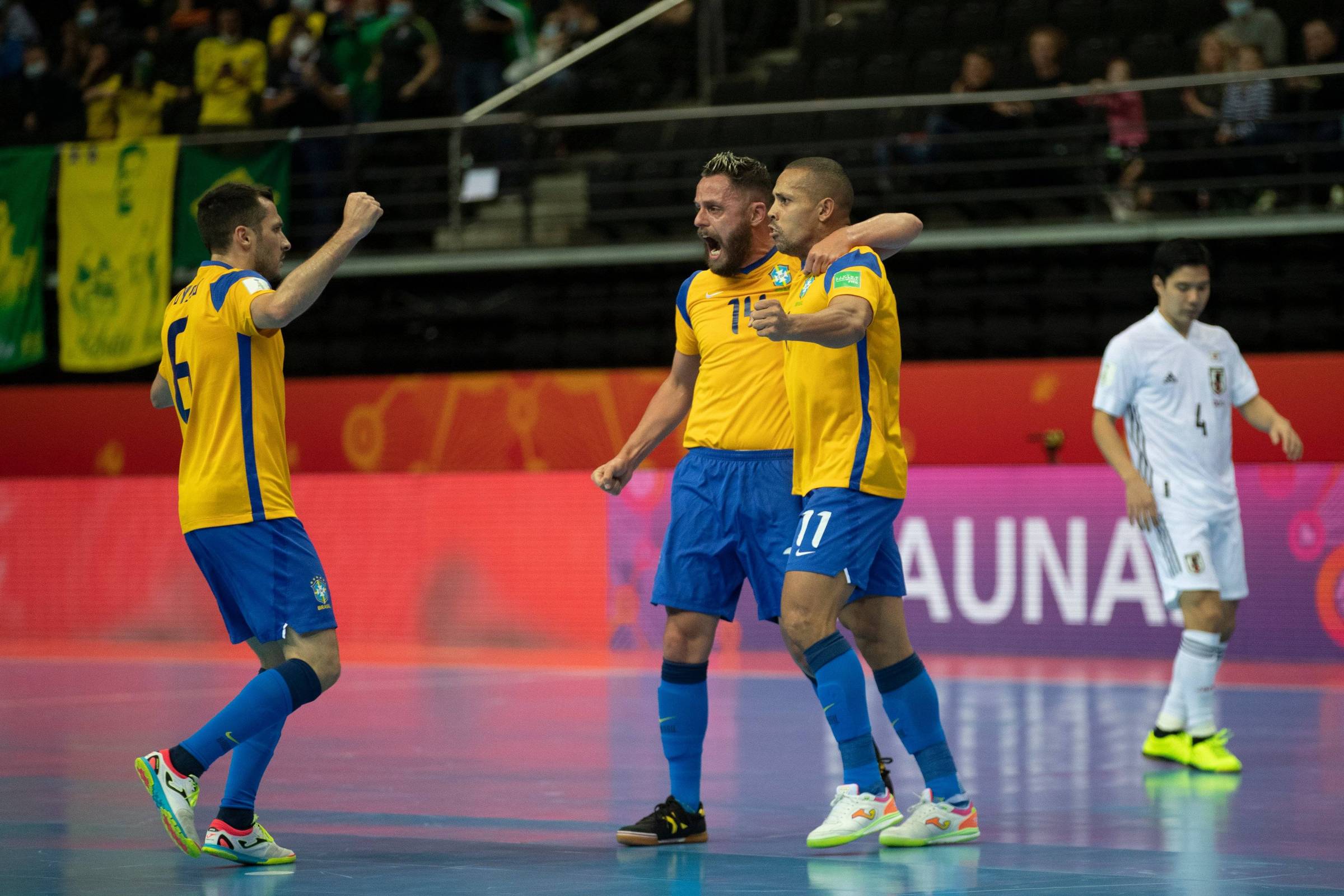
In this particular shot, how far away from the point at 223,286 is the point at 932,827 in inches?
110

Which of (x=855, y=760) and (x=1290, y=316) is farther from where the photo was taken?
(x=1290, y=316)

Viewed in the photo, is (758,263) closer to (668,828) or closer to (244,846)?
(668,828)

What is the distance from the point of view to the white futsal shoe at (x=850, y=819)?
18.2ft

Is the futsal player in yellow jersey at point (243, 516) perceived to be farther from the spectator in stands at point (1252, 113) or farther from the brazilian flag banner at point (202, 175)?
the brazilian flag banner at point (202, 175)

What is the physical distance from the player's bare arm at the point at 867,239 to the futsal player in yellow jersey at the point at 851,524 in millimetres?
29

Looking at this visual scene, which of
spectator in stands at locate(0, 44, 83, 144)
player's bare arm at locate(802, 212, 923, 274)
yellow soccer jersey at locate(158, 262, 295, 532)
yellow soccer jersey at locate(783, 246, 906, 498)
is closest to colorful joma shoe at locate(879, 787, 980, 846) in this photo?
yellow soccer jersey at locate(783, 246, 906, 498)

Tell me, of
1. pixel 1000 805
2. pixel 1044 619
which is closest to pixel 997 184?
pixel 1044 619

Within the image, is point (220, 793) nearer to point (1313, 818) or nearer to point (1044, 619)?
point (1313, 818)

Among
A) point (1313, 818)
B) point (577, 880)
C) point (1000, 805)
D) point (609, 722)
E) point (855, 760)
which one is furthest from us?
point (609, 722)

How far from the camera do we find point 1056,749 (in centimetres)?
816

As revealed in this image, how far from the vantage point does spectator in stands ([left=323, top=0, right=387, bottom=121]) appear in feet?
55.3

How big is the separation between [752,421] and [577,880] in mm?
1677

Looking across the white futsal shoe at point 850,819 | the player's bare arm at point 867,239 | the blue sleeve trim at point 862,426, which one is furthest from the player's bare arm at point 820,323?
the white futsal shoe at point 850,819

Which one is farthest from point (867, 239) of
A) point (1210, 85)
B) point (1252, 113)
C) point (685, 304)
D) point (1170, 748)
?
point (1210, 85)
